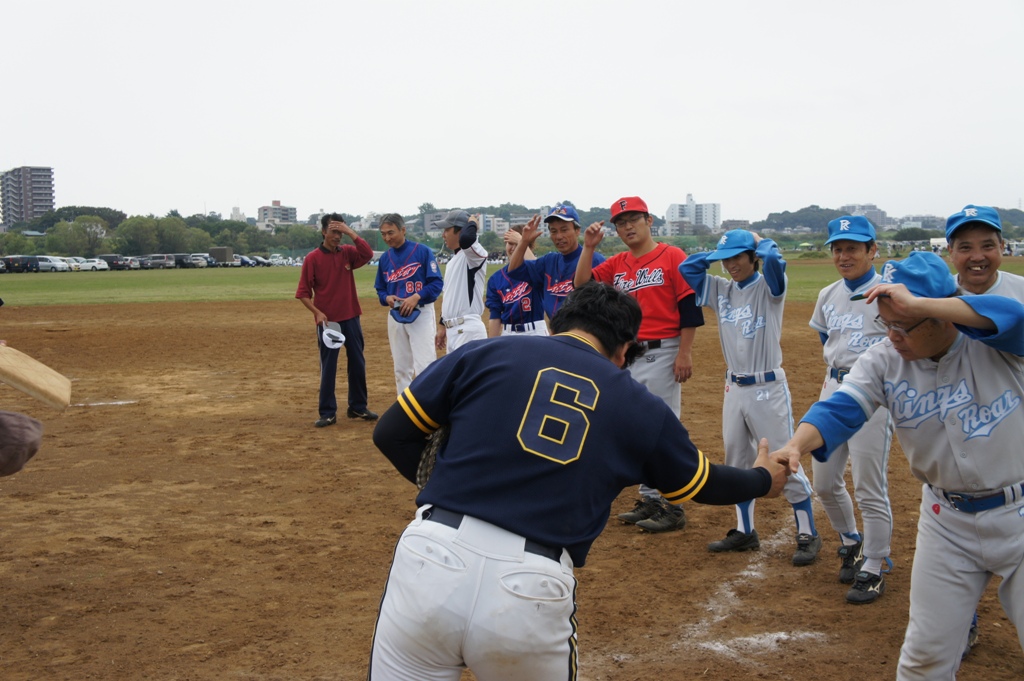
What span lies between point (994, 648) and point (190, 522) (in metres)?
5.16

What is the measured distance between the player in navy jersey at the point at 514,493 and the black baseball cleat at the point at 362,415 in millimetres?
7314

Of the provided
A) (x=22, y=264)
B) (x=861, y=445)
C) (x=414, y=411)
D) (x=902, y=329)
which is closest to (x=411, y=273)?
(x=861, y=445)

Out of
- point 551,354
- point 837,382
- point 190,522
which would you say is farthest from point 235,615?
point 837,382

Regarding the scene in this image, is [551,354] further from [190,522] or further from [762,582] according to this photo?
[190,522]

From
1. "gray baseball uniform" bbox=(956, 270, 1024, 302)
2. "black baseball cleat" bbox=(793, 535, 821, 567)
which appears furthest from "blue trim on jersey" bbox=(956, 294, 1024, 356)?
"black baseball cleat" bbox=(793, 535, 821, 567)

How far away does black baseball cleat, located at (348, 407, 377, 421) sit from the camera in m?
10.0

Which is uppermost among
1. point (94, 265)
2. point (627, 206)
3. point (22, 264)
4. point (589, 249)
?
point (627, 206)

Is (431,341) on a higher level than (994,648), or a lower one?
higher

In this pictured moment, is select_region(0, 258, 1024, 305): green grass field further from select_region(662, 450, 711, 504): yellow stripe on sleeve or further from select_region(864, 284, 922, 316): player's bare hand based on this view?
select_region(662, 450, 711, 504): yellow stripe on sleeve

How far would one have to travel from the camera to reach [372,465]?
7953 mm

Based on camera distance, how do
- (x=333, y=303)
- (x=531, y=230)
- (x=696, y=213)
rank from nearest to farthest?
(x=531, y=230), (x=333, y=303), (x=696, y=213)

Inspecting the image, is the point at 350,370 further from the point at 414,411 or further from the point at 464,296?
the point at 414,411

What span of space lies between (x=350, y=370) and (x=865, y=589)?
6.51 meters

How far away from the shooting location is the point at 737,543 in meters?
5.66
